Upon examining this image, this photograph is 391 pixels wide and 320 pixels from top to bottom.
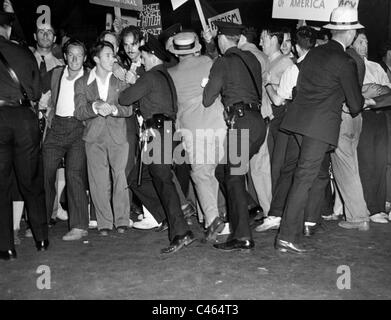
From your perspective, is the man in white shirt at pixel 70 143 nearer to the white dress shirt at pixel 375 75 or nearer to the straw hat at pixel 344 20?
the straw hat at pixel 344 20

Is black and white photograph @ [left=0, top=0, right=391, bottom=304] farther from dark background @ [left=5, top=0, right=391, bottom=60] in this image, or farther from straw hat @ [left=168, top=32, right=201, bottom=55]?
dark background @ [left=5, top=0, right=391, bottom=60]

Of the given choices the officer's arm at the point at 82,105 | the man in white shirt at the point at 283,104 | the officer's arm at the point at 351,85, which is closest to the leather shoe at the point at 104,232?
the officer's arm at the point at 82,105

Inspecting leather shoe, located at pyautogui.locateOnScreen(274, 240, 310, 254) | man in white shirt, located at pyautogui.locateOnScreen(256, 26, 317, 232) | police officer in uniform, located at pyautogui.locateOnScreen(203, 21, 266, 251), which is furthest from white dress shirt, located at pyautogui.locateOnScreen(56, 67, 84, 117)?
leather shoe, located at pyautogui.locateOnScreen(274, 240, 310, 254)

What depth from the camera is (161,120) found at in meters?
6.14

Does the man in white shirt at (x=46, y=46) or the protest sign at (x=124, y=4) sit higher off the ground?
the protest sign at (x=124, y=4)

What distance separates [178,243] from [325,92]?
6.88 ft

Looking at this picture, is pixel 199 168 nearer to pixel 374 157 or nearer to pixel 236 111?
pixel 236 111

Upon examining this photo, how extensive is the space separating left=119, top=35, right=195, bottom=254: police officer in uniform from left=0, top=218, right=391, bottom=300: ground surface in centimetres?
27

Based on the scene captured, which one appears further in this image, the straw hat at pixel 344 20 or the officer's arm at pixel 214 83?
the officer's arm at pixel 214 83

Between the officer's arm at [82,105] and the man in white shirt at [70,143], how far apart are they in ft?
0.43

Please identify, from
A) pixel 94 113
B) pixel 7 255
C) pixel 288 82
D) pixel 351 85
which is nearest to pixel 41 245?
pixel 7 255

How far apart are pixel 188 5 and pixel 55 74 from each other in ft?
36.9

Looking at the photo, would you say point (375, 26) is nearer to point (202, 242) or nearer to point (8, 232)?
point (202, 242)

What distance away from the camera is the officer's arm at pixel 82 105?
21.5ft
